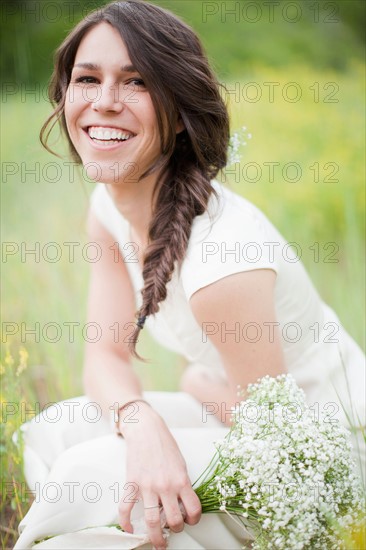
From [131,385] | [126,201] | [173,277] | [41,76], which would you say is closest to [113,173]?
[126,201]

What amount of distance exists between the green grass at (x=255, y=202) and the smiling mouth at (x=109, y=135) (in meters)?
0.31

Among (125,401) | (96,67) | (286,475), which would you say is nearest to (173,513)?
(286,475)

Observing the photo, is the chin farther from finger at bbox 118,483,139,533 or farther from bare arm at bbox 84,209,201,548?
finger at bbox 118,483,139,533

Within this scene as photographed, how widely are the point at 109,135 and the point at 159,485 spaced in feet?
3.01

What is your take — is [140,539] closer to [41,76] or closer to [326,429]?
[326,429]

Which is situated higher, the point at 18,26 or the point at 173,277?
the point at 18,26

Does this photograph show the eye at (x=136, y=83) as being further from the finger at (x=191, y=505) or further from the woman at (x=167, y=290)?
the finger at (x=191, y=505)

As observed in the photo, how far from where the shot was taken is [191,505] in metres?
1.68

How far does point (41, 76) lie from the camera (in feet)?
25.4

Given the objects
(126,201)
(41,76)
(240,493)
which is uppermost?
(41,76)

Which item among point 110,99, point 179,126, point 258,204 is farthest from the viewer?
point 258,204

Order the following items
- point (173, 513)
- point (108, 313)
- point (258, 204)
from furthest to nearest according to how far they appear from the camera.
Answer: point (258, 204)
point (108, 313)
point (173, 513)

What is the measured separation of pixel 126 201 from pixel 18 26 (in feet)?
20.6

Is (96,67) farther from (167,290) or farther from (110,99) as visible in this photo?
(167,290)
